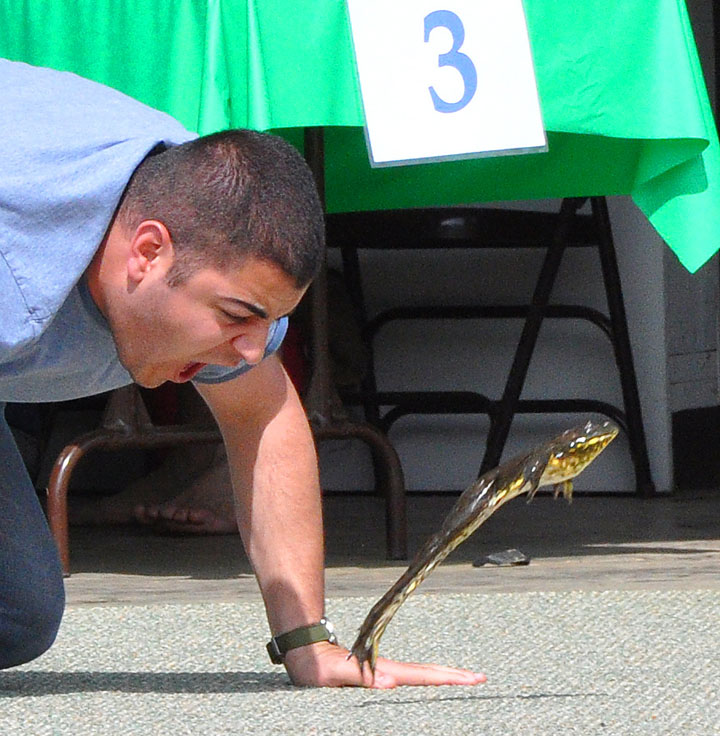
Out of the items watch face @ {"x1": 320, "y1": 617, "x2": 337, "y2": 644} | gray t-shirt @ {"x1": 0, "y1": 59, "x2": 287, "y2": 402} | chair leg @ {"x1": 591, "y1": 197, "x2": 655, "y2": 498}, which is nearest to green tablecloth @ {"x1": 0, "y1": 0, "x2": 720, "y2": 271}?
gray t-shirt @ {"x1": 0, "y1": 59, "x2": 287, "y2": 402}

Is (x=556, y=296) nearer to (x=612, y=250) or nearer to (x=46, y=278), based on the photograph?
(x=612, y=250)

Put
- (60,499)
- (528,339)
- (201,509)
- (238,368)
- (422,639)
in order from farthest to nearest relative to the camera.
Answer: (528,339)
(201,509)
(60,499)
(422,639)
(238,368)

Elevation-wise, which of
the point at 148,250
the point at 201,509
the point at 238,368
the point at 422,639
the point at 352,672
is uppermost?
the point at 148,250

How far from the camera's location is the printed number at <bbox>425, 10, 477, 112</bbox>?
211 centimetres

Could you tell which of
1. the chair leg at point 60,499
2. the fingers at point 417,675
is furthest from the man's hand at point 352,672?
the chair leg at point 60,499

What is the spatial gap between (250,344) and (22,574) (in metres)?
0.44

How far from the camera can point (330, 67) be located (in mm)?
2088

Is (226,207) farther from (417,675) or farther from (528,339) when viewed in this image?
(528,339)

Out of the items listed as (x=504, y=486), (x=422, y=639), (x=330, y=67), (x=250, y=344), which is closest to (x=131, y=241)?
(x=250, y=344)

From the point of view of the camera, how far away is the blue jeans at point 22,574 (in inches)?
63.6

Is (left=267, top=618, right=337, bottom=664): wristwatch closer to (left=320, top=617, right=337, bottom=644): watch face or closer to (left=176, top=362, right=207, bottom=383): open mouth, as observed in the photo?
(left=320, top=617, right=337, bottom=644): watch face

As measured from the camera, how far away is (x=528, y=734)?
1.33m

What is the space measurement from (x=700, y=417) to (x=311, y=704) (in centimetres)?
245

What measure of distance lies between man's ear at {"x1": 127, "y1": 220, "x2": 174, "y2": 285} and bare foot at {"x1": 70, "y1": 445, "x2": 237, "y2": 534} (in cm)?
152
